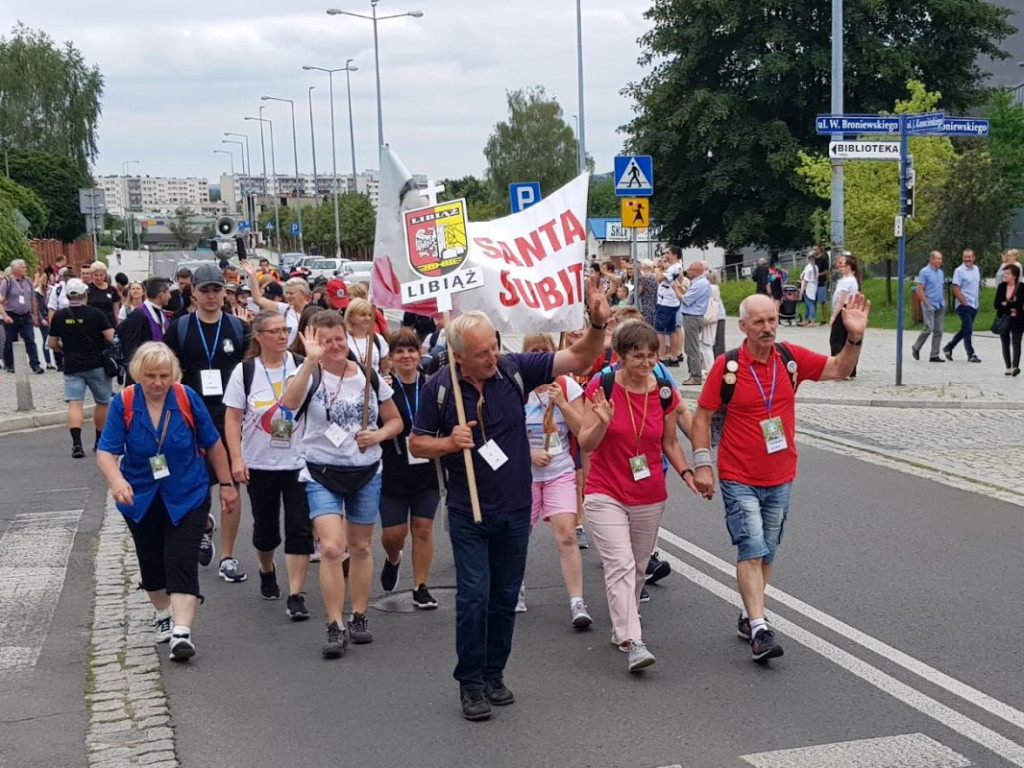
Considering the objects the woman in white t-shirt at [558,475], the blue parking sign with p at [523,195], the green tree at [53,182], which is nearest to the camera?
the woman in white t-shirt at [558,475]

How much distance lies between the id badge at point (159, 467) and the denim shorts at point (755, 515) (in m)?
2.86

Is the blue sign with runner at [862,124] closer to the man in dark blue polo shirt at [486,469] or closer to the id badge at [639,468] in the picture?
the id badge at [639,468]

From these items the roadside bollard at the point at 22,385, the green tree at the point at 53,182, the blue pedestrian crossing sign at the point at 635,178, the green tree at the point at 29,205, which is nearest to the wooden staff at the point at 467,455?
the roadside bollard at the point at 22,385

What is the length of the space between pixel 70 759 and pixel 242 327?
422 cm

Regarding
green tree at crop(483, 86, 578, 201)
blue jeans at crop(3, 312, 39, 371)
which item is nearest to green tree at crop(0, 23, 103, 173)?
green tree at crop(483, 86, 578, 201)

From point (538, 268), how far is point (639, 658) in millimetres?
2161

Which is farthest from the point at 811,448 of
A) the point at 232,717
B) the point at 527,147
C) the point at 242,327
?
the point at 527,147

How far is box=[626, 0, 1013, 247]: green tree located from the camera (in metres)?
46.2

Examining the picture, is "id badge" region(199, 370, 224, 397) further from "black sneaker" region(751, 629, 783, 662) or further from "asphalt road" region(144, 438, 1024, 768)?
"black sneaker" region(751, 629, 783, 662)

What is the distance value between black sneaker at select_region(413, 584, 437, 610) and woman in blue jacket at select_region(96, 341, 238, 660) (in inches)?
54.1

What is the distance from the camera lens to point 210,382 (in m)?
8.75

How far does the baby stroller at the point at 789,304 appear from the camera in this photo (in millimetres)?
31875

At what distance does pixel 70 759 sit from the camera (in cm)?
524

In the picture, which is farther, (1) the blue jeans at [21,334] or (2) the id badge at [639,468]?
(1) the blue jeans at [21,334]
